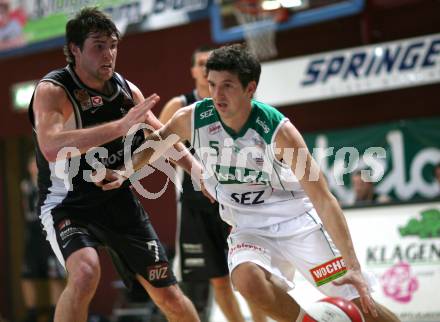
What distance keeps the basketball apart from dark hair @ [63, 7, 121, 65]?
7.33 ft

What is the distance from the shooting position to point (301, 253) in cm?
480

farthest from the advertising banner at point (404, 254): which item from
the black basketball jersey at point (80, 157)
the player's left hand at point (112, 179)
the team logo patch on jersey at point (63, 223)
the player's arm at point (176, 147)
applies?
the team logo patch on jersey at point (63, 223)

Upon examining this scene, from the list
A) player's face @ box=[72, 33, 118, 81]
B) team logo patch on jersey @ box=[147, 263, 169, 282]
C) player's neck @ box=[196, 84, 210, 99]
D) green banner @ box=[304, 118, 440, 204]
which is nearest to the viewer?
player's face @ box=[72, 33, 118, 81]

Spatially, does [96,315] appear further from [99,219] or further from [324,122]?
[99,219]

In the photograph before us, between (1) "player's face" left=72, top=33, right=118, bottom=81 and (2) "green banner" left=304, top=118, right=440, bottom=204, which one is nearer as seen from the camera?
(1) "player's face" left=72, top=33, right=118, bottom=81

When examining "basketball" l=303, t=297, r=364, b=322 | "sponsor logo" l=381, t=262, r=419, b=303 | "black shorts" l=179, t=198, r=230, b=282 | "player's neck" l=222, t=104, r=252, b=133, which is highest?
"player's neck" l=222, t=104, r=252, b=133

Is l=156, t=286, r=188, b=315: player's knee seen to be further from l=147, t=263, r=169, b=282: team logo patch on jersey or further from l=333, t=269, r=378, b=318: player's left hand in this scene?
l=333, t=269, r=378, b=318: player's left hand

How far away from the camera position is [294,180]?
495 centimetres

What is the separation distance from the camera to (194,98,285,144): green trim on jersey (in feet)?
15.4

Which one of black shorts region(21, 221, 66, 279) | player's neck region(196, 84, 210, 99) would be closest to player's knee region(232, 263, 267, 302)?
player's neck region(196, 84, 210, 99)

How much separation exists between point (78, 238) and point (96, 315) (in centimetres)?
845

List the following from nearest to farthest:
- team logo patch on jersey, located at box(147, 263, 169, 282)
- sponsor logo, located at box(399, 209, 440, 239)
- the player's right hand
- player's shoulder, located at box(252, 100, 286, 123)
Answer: the player's right hand
player's shoulder, located at box(252, 100, 286, 123)
team logo patch on jersey, located at box(147, 263, 169, 282)
sponsor logo, located at box(399, 209, 440, 239)

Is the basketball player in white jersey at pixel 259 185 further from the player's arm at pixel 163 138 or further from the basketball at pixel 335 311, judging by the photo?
the basketball at pixel 335 311

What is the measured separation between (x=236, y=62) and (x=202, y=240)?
7.14 feet
